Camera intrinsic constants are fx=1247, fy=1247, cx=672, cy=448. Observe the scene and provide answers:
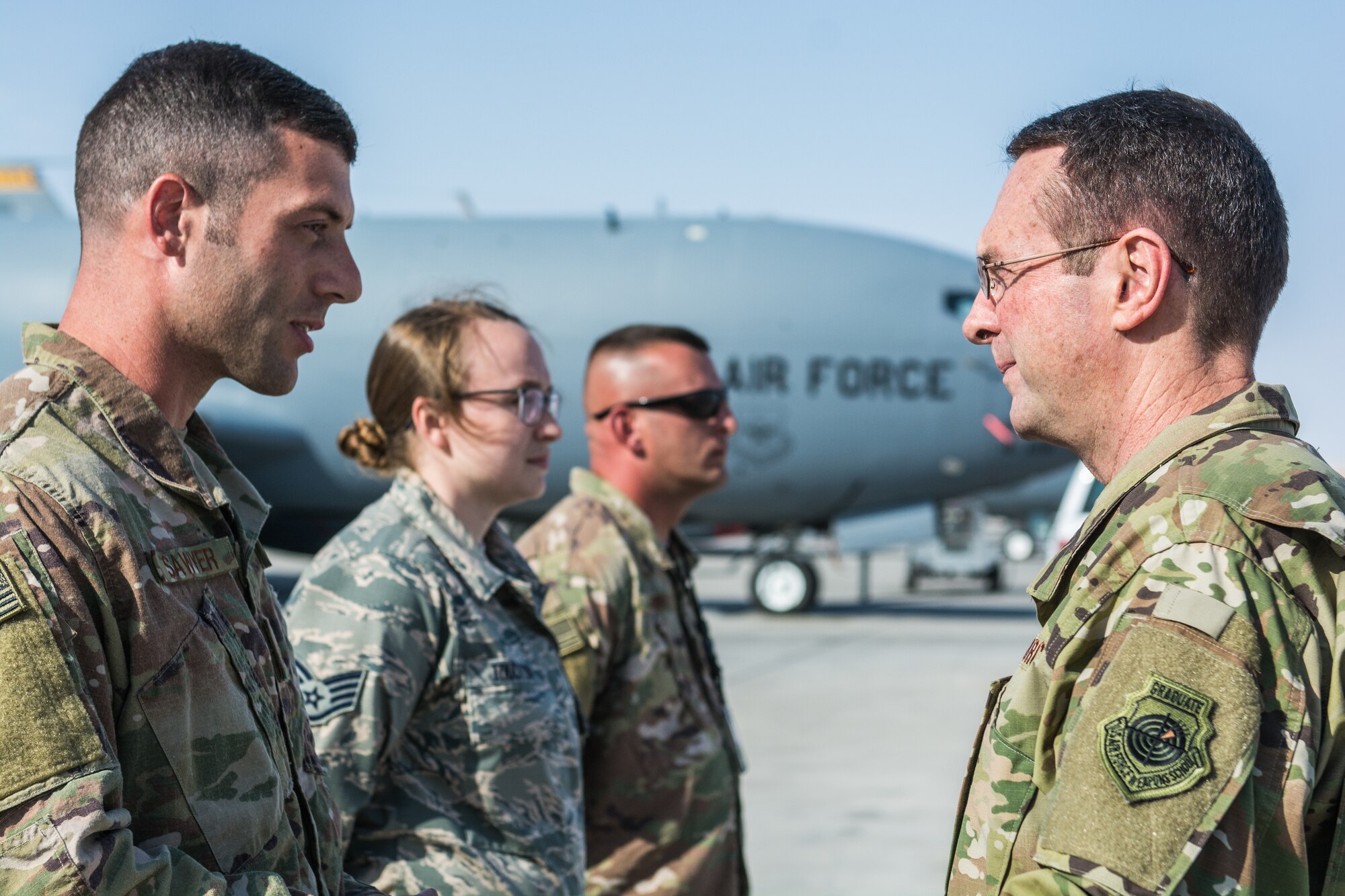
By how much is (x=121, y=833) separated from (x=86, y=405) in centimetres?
48

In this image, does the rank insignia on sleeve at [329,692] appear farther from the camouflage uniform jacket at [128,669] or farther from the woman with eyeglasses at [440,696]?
the camouflage uniform jacket at [128,669]

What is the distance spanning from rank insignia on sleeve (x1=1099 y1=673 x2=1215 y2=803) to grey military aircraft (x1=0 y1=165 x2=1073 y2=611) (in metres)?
10.8

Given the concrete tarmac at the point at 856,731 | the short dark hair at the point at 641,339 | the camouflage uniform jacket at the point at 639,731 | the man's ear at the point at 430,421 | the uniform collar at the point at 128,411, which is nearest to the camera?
the uniform collar at the point at 128,411

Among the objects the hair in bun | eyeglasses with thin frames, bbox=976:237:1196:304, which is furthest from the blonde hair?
eyeglasses with thin frames, bbox=976:237:1196:304

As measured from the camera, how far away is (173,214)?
4.83 ft

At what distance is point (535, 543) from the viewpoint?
305cm

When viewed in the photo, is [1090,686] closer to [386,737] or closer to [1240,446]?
[1240,446]

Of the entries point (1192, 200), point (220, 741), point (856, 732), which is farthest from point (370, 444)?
point (856, 732)

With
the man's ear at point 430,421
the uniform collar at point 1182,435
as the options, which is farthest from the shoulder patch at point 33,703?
the man's ear at point 430,421

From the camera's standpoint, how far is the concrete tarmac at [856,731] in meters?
5.11

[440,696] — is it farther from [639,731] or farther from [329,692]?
[639,731]

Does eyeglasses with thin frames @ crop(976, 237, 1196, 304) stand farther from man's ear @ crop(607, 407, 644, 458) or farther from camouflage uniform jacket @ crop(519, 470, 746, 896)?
man's ear @ crop(607, 407, 644, 458)

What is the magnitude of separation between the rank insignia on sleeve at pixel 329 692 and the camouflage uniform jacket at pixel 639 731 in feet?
2.20

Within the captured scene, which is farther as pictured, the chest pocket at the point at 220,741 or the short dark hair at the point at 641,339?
the short dark hair at the point at 641,339
